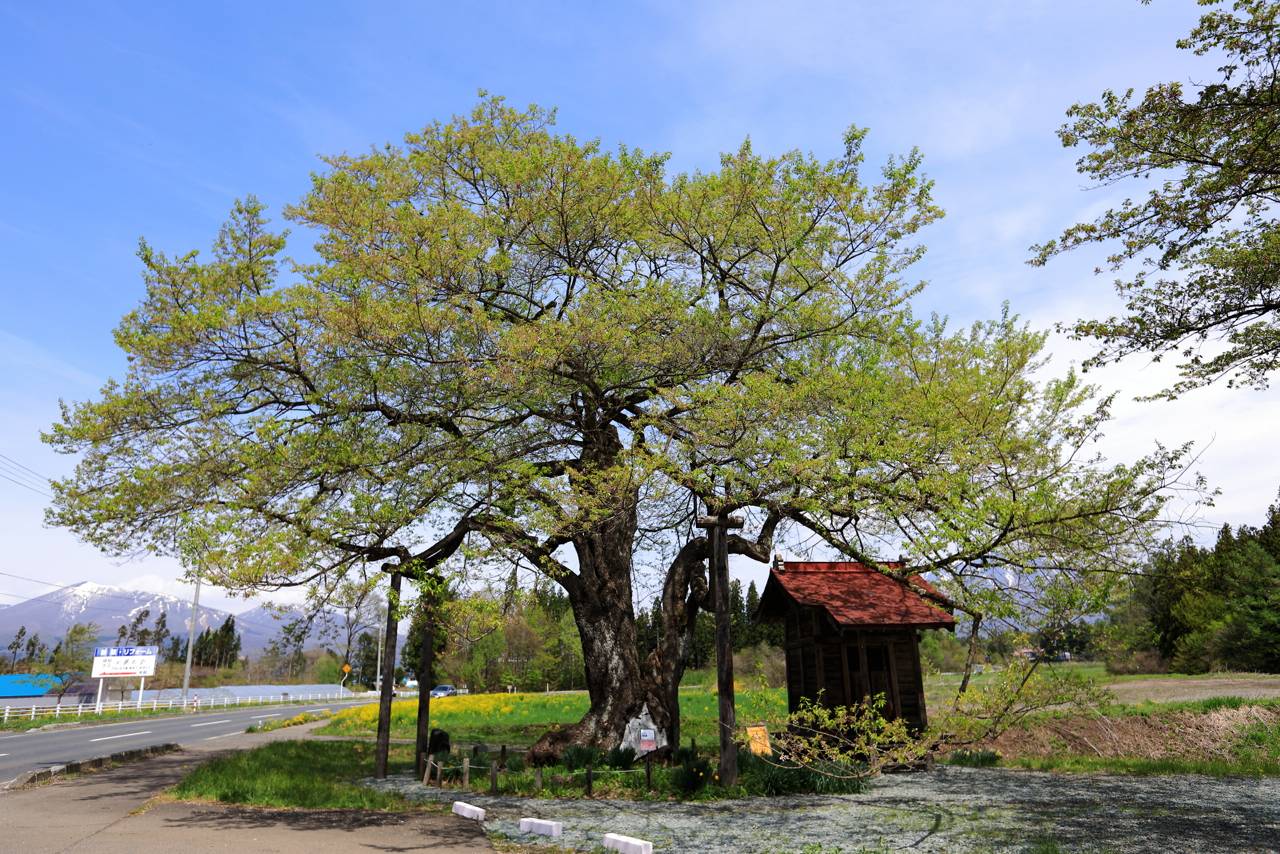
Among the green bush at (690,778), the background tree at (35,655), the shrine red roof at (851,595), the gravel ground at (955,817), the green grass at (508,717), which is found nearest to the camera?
the gravel ground at (955,817)

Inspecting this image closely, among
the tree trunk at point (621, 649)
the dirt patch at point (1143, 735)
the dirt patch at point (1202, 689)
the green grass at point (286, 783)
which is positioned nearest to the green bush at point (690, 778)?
the tree trunk at point (621, 649)

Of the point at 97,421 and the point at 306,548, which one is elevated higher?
the point at 97,421

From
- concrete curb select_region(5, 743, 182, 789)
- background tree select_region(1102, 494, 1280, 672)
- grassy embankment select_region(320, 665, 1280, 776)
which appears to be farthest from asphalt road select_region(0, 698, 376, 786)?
background tree select_region(1102, 494, 1280, 672)

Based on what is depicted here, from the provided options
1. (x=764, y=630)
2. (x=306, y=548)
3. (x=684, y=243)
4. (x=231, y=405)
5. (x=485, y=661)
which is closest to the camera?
(x=306, y=548)

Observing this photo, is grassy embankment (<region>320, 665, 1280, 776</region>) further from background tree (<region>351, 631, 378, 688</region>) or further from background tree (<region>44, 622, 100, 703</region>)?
background tree (<region>351, 631, 378, 688</region>)

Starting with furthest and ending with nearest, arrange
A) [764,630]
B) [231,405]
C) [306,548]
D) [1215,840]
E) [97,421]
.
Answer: [764,630] → [231,405] → [97,421] → [306,548] → [1215,840]

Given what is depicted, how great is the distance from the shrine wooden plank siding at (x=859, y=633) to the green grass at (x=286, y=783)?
9.18 meters

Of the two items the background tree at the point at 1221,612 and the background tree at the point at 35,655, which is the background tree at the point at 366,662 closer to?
the background tree at the point at 35,655

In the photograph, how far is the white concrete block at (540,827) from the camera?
1000 cm

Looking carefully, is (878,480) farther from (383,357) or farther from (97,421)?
(97,421)

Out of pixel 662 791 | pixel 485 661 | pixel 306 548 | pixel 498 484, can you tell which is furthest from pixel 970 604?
pixel 485 661

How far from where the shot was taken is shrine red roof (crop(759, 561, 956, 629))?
16.0 m

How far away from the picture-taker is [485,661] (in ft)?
198

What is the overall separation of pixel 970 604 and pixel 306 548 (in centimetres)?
1063
